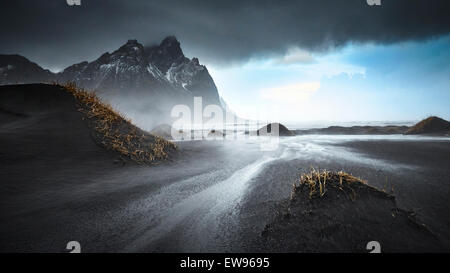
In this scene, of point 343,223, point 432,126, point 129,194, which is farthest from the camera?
point 432,126

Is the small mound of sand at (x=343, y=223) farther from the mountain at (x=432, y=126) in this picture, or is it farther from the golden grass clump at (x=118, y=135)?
the mountain at (x=432, y=126)

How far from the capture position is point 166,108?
5541 inches

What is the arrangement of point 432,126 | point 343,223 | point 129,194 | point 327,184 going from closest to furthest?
1. point 343,223
2. point 327,184
3. point 129,194
4. point 432,126

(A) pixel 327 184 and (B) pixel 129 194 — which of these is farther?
(B) pixel 129 194

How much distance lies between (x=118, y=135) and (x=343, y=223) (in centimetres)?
715

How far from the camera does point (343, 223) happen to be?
2.28 meters

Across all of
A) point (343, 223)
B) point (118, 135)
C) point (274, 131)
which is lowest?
point (343, 223)

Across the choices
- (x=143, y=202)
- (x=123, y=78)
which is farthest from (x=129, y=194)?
(x=123, y=78)

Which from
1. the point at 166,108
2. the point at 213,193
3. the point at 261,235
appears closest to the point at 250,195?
the point at 213,193

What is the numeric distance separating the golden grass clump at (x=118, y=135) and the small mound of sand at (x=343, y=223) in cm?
534

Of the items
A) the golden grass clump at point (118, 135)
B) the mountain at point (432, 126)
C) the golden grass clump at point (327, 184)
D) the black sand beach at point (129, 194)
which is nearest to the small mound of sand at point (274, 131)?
the mountain at point (432, 126)

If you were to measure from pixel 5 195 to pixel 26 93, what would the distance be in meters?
6.38

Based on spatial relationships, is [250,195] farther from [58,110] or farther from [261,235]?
[58,110]

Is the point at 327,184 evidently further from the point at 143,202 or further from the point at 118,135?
the point at 118,135
